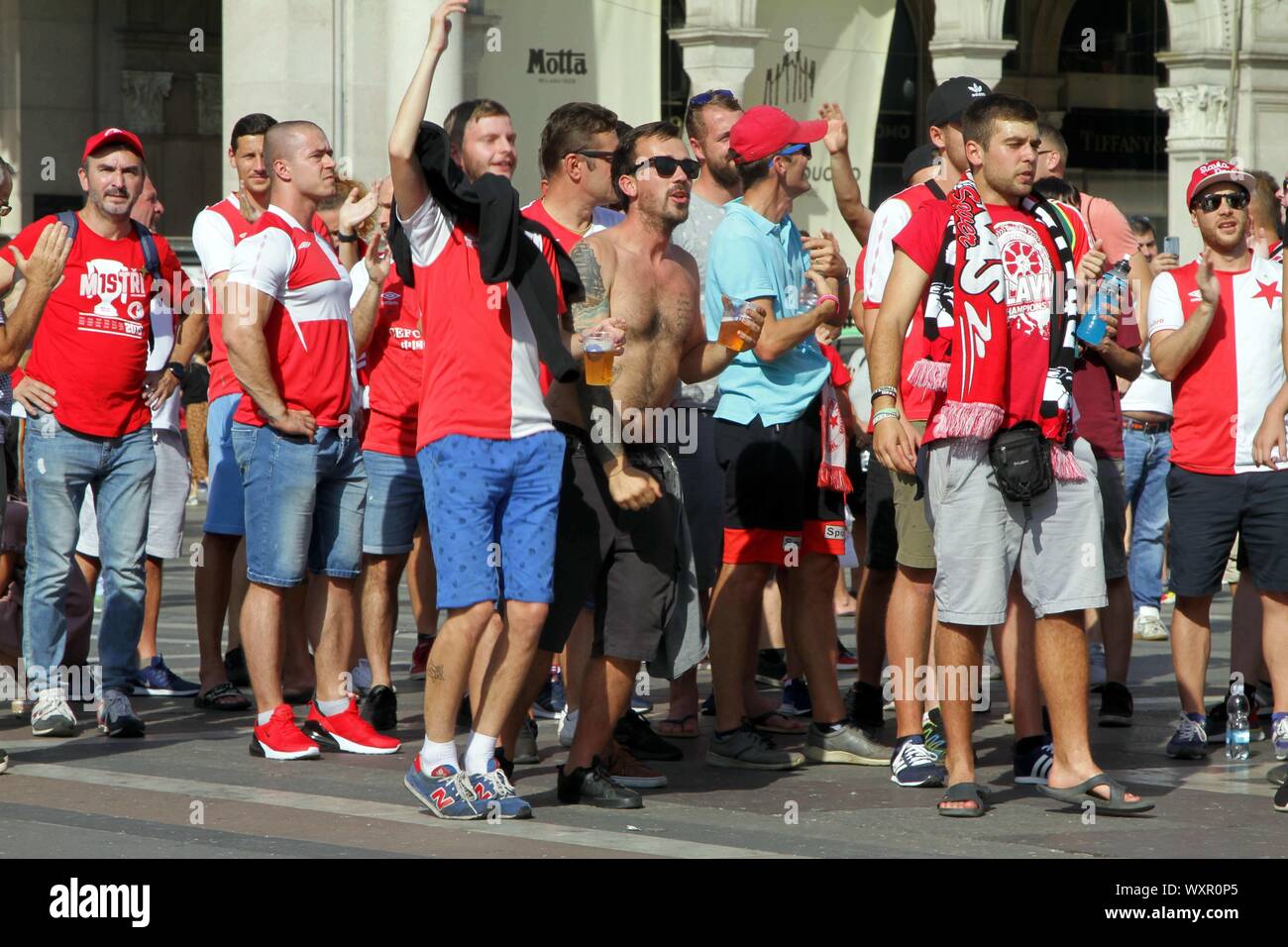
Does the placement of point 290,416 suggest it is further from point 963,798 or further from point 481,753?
point 963,798

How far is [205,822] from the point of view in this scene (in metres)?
6.40

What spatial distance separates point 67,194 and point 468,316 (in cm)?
1883

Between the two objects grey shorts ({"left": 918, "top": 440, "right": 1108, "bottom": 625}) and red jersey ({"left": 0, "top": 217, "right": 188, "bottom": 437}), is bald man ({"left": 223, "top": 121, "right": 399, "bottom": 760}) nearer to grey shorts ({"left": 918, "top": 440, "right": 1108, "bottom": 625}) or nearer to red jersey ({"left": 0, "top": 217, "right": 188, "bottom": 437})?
red jersey ({"left": 0, "top": 217, "right": 188, "bottom": 437})

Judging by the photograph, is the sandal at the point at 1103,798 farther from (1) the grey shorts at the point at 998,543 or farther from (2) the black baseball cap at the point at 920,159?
(2) the black baseball cap at the point at 920,159

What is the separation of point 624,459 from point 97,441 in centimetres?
266

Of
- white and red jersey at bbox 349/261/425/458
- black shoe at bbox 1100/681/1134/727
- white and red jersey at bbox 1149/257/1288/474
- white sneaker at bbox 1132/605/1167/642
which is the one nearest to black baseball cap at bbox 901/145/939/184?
white and red jersey at bbox 1149/257/1288/474

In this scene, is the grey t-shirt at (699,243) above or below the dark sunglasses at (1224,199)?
below

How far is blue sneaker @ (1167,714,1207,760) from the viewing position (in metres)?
7.95

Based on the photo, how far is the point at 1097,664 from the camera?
32.5 feet

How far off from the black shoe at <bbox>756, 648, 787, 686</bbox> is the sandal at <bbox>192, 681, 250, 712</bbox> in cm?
262

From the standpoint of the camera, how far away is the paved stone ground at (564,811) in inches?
240

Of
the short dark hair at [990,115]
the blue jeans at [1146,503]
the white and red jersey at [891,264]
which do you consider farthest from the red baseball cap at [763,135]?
the blue jeans at [1146,503]

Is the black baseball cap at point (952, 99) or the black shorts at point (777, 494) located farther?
the black baseball cap at point (952, 99)
